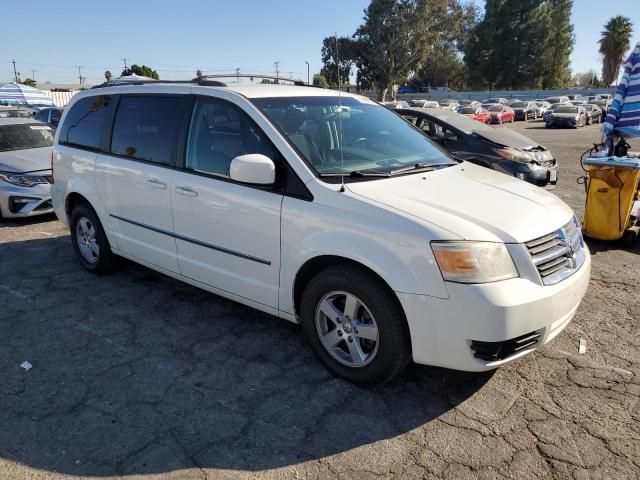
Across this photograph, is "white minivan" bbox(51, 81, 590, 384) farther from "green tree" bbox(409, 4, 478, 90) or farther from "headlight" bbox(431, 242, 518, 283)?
"green tree" bbox(409, 4, 478, 90)

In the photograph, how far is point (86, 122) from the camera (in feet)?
16.1

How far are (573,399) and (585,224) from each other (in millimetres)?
3804

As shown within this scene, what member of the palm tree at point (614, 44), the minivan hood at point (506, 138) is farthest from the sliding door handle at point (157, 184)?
the palm tree at point (614, 44)

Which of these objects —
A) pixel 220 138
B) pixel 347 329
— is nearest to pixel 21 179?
pixel 220 138

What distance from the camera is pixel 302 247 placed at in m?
3.05

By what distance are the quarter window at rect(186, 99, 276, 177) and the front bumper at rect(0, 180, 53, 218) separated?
15.2 feet

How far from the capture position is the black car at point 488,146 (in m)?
8.17

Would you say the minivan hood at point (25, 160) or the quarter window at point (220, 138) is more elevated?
the quarter window at point (220, 138)

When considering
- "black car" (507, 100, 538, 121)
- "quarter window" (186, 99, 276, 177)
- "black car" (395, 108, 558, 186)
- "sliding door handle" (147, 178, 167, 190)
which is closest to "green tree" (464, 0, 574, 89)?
"black car" (507, 100, 538, 121)

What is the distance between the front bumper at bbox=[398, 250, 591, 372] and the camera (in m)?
2.53

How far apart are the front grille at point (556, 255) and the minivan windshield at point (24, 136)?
8274 millimetres

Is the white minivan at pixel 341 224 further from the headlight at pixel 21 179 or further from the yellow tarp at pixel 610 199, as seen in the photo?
the headlight at pixel 21 179

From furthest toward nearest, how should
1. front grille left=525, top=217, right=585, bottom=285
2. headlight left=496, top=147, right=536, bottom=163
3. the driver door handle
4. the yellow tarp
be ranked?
headlight left=496, top=147, right=536, bottom=163 → the yellow tarp → the driver door handle → front grille left=525, top=217, right=585, bottom=285

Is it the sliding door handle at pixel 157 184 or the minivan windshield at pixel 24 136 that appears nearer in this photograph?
the sliding door handle at pixel 157 184
